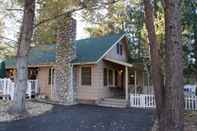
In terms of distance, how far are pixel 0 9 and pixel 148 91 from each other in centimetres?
1140

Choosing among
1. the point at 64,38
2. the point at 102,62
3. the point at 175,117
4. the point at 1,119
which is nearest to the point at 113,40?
the point at 102,62

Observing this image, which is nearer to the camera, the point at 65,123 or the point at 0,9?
the point at 65,123

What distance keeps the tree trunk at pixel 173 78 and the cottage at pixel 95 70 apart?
33.2ft

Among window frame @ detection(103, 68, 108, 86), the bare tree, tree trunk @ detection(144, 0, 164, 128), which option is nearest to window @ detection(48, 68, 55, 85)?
window frame @ detection(103, 68, 108, 86)

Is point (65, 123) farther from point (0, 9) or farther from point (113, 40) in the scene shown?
point (113, 40)

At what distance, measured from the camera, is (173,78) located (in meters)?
6.40

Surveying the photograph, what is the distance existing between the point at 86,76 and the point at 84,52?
6.93 feet

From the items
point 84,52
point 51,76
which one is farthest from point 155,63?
point 51,76

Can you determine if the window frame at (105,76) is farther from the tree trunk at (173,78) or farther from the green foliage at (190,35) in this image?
the tree trunk at (173,78)

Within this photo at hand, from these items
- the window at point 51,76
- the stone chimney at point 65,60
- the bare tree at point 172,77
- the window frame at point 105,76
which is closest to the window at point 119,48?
the window frame at point 105,76

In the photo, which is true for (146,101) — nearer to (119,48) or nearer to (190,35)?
(119,48)

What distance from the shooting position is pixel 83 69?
60.1ft

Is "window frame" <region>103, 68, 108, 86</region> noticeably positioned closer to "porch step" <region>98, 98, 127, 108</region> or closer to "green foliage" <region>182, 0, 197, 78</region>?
"porch step" <region>98, 98, 127, 108</region>

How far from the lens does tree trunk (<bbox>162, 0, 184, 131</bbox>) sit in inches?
250
